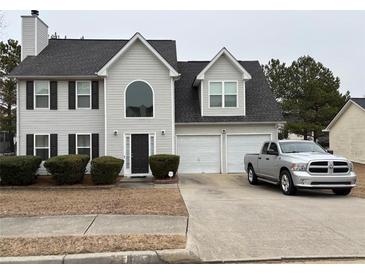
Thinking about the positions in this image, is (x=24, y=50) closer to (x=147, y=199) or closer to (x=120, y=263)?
(x=147, y=199)

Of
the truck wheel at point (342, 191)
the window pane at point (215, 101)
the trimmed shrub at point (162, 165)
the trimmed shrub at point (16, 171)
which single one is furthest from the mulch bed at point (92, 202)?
the window pane at point (215, 101)

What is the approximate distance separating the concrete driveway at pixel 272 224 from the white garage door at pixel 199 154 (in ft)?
21.5

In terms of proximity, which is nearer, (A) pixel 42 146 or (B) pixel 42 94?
(A) pixel 42 146

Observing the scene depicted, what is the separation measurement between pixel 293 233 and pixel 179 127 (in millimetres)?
13577

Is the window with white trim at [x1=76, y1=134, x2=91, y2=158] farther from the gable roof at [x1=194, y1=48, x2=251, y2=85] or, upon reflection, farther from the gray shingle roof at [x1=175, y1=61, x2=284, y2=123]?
the gable roof at [x1=194, y1=48, x2=251, y2=85]

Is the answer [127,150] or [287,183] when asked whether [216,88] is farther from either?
[287,183]

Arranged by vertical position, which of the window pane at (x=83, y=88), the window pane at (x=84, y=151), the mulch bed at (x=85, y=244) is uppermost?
the window pane at (x=83, y=88)

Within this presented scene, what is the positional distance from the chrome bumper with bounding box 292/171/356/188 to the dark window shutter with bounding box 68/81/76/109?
12.2 m

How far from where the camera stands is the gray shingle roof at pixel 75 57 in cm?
1950

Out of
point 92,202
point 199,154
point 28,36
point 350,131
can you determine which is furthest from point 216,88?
point 350,131

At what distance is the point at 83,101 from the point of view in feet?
64.7

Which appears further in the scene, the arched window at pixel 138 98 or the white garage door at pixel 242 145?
the white garage door at pixel 242 145

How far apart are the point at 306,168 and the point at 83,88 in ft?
40.9

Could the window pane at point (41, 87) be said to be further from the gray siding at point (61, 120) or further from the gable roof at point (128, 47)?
the gable roof at point (128, 47)
